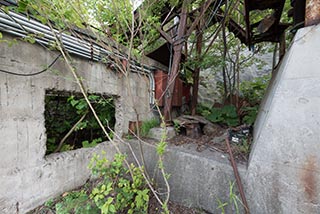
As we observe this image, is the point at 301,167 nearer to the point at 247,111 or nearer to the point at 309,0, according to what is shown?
the point at 309,0

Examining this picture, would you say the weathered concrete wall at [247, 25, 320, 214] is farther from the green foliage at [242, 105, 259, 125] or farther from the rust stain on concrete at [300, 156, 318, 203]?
the green foliage at [242, 105, 259, 125]

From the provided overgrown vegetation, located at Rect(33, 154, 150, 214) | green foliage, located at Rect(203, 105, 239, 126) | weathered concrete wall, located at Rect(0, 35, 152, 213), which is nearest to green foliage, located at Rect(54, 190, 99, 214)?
overgrown vegetation, located at Rect(33, 154, 150, 214)

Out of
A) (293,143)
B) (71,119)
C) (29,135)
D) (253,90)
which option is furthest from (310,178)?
(253,90)

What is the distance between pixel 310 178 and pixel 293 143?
1.09 ft

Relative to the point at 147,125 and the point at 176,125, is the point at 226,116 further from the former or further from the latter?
the point at 147,125

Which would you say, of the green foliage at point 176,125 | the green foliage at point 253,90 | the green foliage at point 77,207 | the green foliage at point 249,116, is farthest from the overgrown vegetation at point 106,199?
the green foliage at point 253,90

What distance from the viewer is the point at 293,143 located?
1.43 meters

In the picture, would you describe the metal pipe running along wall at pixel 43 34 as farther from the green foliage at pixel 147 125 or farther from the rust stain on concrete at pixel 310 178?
the rust stain on concrete at pixel 310 178

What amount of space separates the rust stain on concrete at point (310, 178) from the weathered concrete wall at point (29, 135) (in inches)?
76.1

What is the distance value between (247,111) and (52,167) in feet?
13.4

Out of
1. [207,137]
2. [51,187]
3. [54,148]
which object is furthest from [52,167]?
[207,137]

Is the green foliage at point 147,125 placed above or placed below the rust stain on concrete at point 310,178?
above

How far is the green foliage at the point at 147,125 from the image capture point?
3152 mm

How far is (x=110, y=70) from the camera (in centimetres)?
286
